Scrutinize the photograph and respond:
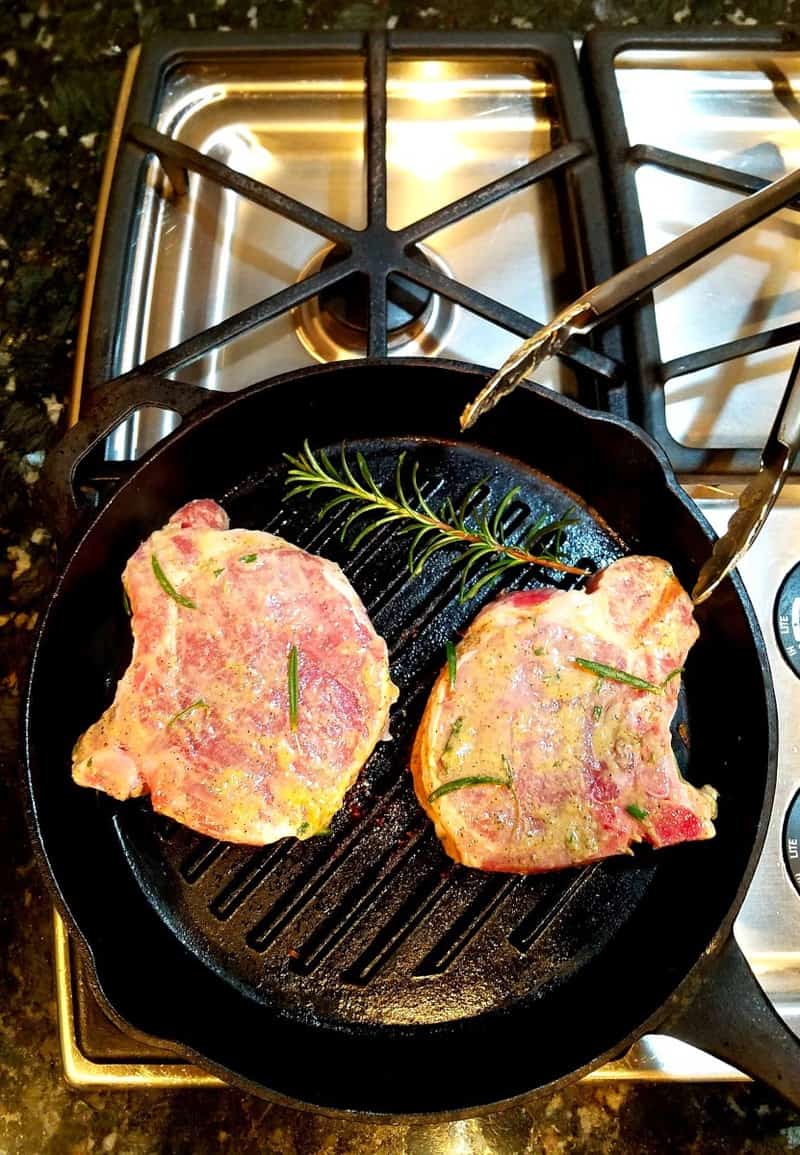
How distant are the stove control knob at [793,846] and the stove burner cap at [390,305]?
1.24 metres

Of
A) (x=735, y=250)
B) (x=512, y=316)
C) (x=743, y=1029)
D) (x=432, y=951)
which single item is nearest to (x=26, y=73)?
(x=512, y=316)

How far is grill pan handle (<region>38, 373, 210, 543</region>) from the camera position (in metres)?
1.50

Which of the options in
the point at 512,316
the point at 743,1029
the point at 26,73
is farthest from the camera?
the point at 26,73

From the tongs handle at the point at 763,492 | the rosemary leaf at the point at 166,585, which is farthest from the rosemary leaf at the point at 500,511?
the rosemary leaf at the point at 166,585

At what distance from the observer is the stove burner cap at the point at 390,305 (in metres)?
1.80

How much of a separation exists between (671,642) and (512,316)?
0.70 metres

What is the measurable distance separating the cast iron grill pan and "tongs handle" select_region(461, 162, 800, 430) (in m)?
0.08

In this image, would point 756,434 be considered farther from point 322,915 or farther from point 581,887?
point 322,915

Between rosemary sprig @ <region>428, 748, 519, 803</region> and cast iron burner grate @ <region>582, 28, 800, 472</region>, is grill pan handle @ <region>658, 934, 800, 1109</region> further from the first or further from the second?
cast iron burner grate @ <region>582, 28, 800, 472</region>

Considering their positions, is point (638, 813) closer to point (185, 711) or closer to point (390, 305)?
point (185, 711)

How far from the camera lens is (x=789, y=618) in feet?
5.30

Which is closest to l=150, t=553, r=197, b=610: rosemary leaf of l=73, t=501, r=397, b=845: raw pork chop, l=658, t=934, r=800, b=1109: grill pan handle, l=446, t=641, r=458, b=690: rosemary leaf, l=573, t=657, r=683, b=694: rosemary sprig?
l=73, t=501, r=397, b=845: raw pork chop

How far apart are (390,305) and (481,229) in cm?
34

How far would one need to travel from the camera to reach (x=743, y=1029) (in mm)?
1308
